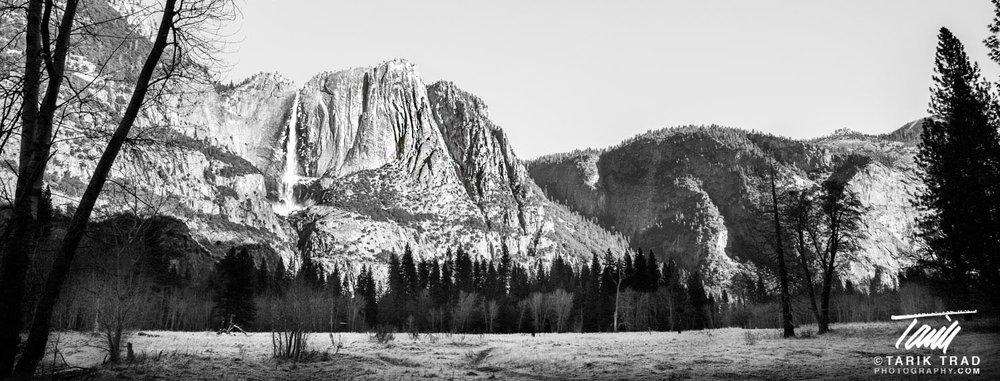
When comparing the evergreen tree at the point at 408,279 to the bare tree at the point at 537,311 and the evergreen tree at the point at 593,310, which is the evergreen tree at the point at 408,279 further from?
the evergreen tree at the point at 593,310

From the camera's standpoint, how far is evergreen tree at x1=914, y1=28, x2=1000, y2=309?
2191cm

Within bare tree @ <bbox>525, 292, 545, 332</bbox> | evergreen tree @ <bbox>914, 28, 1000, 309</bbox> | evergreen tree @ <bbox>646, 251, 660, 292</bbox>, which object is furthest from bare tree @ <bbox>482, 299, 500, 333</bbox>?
evergreen tree @ <bbox>914, 28, 1000, 309</bbox>

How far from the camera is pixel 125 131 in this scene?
8758 millimetres

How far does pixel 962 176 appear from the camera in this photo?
76.3ft

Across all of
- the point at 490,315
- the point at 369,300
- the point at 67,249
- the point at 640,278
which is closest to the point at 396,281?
the point at 369,300

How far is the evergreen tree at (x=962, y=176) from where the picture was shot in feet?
71.9

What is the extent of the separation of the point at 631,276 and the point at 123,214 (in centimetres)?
9248

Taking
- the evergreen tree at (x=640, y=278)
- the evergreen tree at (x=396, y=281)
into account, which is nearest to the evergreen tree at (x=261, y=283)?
the evergreen tree at (x=396, y=281)

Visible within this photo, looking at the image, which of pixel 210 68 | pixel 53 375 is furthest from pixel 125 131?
pixel 53 375

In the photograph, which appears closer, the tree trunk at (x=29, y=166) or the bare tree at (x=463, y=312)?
the tree trunk at (x=29, y=166)

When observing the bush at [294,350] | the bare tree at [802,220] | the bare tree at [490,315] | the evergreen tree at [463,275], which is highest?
the bare tree at [802,220]

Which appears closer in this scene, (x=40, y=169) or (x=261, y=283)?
(x=40, y=169)

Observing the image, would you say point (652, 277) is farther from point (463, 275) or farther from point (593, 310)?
point (463, 275)

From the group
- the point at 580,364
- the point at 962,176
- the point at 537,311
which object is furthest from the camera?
the point at 537,311
